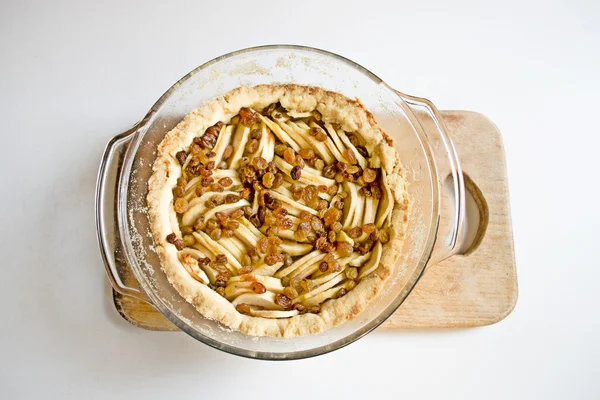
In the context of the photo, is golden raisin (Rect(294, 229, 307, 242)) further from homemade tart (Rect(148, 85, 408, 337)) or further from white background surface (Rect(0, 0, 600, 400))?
white background surface (Rect(0, 0, 600, 400))

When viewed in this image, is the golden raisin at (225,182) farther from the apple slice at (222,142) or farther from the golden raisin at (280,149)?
the golden raisin at (280,149)


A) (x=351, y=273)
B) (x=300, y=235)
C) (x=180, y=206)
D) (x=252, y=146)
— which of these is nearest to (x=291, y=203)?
(x=300, y=235)

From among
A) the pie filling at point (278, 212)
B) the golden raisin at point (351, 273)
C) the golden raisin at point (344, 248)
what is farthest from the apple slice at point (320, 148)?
the golden raisin at point (351, 273)

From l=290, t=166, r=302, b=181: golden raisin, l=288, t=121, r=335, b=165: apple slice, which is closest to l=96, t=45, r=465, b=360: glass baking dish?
l=288, t=121, r=335, b=165: apple slice

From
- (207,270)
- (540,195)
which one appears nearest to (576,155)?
(540,195)

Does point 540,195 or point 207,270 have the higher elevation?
point 540,195

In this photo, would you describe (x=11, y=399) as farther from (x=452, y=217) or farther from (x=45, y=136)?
(x=452, y=217)

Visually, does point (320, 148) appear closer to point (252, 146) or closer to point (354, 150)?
point (354, 150)
